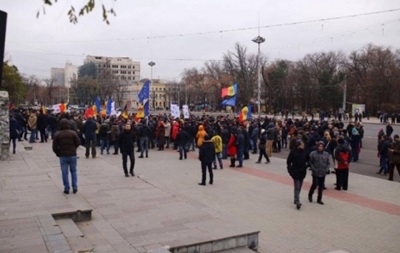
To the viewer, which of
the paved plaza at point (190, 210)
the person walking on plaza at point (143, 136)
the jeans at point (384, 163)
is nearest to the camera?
the paved plaza at point (190, 210)

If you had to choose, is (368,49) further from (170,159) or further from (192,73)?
(170,159)

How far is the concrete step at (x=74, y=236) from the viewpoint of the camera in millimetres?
6137

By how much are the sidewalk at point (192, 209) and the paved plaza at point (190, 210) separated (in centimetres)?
2

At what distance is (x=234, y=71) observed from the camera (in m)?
75.0

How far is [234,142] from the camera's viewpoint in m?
16.0

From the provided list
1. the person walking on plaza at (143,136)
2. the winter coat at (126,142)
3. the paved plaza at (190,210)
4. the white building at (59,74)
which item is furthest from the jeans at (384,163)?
the white building at (59,74)

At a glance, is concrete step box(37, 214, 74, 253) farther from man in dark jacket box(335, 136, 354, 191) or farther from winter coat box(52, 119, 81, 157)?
man in dark jacket box(335, 136, 354, 191)

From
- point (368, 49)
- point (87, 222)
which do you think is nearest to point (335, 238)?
point (87, 222)

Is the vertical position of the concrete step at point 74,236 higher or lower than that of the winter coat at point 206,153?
lower

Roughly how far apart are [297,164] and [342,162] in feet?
9.34

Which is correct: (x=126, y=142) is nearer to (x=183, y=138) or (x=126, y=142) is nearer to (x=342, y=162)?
(x=183, y=138)

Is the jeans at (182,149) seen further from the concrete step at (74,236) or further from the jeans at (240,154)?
the concrete step at (74,236)

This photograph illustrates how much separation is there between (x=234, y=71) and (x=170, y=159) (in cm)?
5871

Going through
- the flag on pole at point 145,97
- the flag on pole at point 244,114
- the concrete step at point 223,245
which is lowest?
the concrete step at point 223,245
